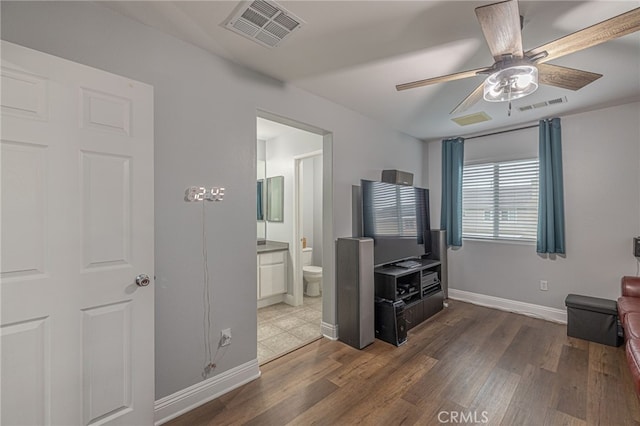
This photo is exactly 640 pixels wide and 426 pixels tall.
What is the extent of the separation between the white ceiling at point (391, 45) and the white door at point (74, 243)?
2.12ft

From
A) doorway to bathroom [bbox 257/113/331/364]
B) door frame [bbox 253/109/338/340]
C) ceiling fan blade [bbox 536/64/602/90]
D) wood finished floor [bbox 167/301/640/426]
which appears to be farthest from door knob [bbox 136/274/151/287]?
ceiling fan blade [bbox 536/64/602/90]

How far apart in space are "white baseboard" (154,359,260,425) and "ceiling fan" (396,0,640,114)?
8.21 feet

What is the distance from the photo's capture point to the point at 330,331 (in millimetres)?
3051

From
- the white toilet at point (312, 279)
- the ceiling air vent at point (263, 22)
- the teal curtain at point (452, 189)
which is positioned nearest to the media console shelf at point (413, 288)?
the teal curtain at point (452, 189)

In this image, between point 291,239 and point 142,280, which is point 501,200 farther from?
point 142,280

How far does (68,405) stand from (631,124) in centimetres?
531

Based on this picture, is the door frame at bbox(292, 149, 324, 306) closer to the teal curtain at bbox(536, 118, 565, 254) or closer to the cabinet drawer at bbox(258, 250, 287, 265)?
the cabinet drawer at bbox(258, 250, 287, 265)

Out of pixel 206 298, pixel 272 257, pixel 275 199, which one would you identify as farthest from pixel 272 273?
pixel 206 298

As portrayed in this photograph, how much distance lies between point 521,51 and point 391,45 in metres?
0.80

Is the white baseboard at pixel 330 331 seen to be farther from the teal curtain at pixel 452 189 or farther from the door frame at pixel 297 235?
the teal curtain at pixel 452 189

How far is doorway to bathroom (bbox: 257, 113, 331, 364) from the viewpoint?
Result: 3311mm

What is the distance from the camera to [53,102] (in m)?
1.36

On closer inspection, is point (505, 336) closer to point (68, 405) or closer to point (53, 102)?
point (68, 405)
